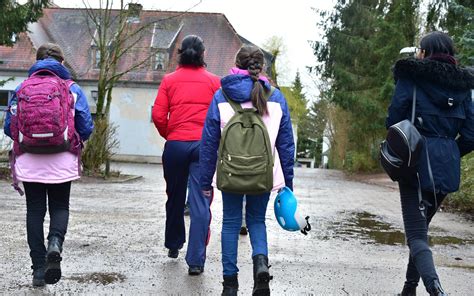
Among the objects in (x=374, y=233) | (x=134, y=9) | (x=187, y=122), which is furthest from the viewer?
(x=134, y=9)

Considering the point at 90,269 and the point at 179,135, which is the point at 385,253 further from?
the point at 90,269

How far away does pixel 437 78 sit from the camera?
4.72 metres

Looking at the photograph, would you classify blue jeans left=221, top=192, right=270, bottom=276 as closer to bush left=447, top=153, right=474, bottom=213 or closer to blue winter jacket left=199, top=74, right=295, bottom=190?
blue winter jacket left=199, top=74, right=295, bottom=190

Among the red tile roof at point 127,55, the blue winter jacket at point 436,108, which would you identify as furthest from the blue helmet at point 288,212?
the red tile roof at point 127,55

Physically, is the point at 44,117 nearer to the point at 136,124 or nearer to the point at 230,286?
the point at 230,286

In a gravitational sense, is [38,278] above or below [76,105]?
below

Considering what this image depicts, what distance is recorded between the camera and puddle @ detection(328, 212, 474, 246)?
8480 millimetres

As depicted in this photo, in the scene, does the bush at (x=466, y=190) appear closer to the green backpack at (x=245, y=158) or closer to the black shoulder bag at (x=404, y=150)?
the black shoulder bag at (x=404, y=150)

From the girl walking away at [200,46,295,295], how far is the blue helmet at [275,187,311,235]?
0.09 m

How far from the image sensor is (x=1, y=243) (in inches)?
273

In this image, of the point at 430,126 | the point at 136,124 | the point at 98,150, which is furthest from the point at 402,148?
the point at 136,124

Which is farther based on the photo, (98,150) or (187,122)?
(98,150)

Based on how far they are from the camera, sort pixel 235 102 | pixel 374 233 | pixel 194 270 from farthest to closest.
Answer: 1. pixel 374 233
2. pixel 194 270
3. pixel 235 102

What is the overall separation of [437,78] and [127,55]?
3853cm
